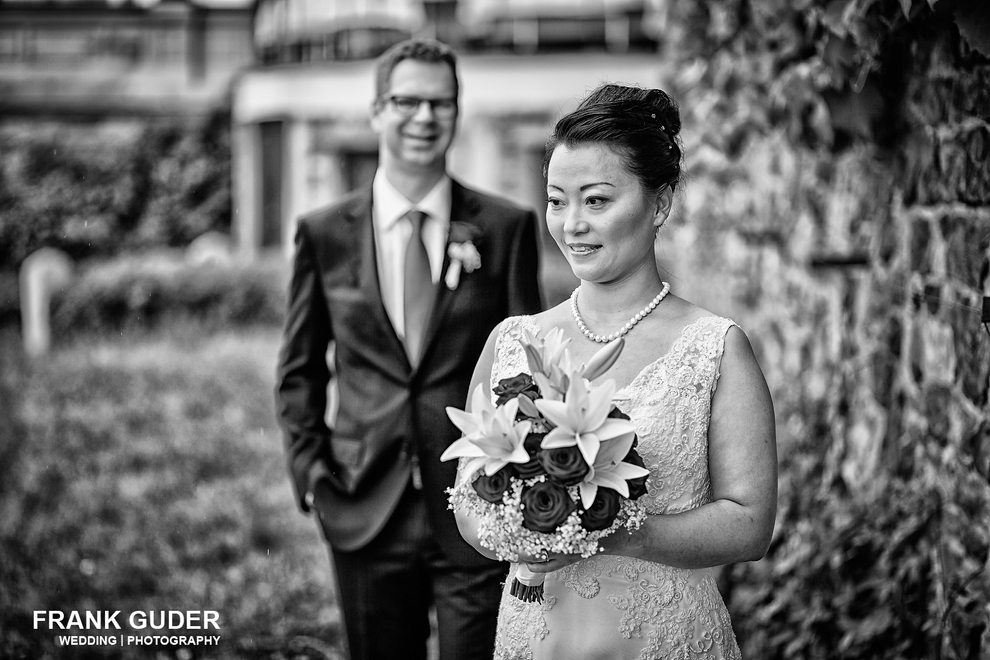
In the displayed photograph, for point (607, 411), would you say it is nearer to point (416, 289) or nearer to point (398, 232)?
point (416, 289)

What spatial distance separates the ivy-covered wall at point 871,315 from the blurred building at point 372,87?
1061cm

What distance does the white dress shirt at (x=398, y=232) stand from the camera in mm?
3551

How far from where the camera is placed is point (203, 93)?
68.1 ft

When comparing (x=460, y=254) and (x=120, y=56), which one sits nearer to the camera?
(x=460, y=254)

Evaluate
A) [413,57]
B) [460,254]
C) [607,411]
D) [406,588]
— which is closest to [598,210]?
[607,411]

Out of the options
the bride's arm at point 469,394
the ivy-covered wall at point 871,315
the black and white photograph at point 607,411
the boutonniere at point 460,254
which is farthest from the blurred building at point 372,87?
the bride's arm at point 469,394

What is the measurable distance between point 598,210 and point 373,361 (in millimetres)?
1346

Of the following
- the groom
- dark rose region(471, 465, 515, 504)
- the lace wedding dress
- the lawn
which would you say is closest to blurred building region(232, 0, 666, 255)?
the lawn

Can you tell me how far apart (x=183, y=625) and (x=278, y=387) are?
7.30 ft

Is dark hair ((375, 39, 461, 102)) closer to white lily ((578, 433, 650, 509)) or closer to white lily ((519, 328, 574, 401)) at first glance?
white lily ((519, 328, 574, 401))

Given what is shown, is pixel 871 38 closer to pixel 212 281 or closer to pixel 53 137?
pixel 212 281

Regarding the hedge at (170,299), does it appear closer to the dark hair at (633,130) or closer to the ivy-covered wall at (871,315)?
Answer: the ivy-covered wall at (871,315)

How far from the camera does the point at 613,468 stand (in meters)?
2.04

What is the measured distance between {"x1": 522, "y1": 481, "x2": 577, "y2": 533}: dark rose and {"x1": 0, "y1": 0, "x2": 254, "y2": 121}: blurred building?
64.0 feet
